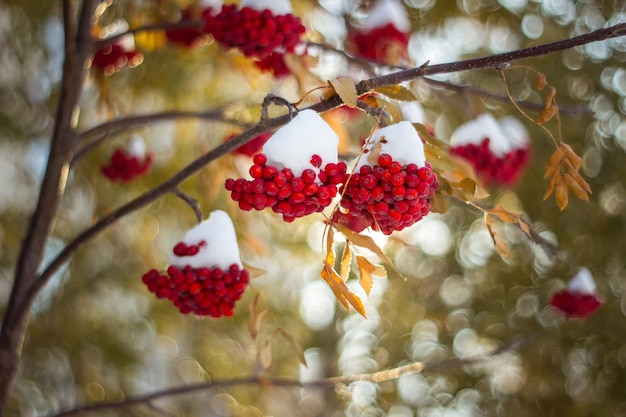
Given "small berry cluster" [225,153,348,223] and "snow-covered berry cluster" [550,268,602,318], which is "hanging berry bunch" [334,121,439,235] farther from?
"snow-covered berry cluster" [550,268,602,318]

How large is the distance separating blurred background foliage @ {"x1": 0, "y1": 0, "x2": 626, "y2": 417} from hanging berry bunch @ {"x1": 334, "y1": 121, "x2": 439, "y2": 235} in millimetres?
1025

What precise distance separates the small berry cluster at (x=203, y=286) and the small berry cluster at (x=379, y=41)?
29.1 inches

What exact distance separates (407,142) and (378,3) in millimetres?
990

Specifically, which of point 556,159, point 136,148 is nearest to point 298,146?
point 556,159

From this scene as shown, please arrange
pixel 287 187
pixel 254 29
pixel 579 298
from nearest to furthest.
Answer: pixel 287 187
pixel 254 29
pixel 579 298

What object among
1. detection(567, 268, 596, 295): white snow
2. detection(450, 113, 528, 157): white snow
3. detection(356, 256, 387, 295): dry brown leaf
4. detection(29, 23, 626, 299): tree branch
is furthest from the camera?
detection(567, 268, 596, 295): white snow

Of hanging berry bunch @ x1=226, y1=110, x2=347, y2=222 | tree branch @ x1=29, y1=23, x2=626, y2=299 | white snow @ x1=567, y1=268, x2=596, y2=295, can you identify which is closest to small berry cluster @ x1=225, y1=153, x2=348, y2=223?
hanging berry bunch @ x1=226, y1=110, x2=347, y2=222

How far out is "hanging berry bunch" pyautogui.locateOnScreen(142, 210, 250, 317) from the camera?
956 millimetres

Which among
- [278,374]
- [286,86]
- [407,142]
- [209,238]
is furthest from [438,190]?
[278,374]

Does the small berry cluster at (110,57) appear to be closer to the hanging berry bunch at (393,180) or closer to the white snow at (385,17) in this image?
the white snow at (385,17)

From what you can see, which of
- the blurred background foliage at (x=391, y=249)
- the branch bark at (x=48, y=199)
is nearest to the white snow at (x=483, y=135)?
the blurred background foliage at (x=391, y=249)

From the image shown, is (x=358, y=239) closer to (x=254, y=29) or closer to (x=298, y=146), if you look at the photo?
(x=298, y=146)

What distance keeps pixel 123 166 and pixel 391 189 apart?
3.50 feet

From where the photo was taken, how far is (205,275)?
0.96 meters
